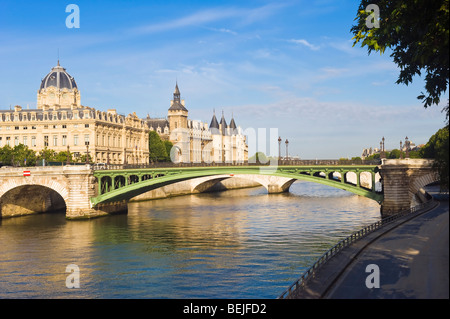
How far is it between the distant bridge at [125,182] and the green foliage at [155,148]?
62943 millimetres

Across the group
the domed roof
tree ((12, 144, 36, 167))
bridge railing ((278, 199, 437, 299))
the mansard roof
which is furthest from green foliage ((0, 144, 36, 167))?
the mansard roof

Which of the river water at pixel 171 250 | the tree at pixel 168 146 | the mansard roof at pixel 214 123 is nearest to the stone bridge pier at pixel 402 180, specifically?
the river water at pixel 171 250

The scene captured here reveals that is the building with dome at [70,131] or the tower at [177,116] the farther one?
the tower at [177,116]

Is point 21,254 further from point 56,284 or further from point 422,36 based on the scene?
point 422,36

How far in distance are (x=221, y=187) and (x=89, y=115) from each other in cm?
3358

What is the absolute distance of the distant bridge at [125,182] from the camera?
50219 mm

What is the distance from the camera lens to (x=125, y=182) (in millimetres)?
62125

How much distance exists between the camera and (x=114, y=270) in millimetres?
32719

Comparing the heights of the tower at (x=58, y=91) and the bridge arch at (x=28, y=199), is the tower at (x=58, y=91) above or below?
above

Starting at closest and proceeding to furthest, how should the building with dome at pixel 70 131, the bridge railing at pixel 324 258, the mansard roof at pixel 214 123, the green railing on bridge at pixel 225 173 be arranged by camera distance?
the bridge railing at pixel 324 258 → the green railing on bridge at pixel 225 173 → the building with dome at pixel 70 131 → the mansard roof at pixel 214 123

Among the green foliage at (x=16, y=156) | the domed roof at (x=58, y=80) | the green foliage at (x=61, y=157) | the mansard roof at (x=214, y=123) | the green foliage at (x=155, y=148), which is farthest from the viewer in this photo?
the mansard roof at (x=214, y=123)

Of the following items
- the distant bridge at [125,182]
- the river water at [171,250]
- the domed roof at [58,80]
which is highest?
the domed roof at [58,80]

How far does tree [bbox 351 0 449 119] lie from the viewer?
53.7 feet

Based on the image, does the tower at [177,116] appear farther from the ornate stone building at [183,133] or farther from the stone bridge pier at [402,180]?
the stone bridge pier at [402,180]
